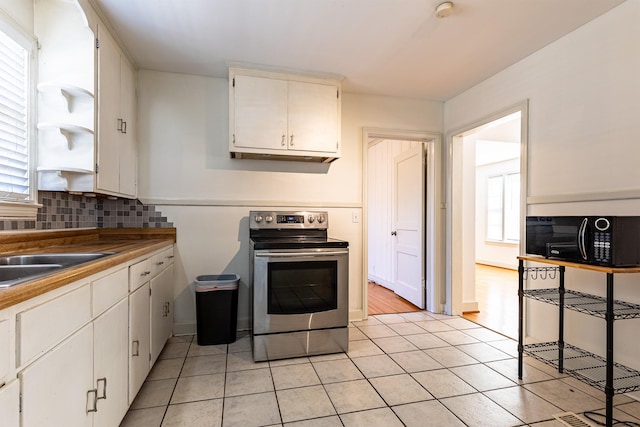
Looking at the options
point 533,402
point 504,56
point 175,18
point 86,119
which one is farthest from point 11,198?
point 504,56

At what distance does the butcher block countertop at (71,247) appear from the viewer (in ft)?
2.79

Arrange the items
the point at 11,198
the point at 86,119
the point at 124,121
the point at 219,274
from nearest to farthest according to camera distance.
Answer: the point at 11,198
the point at 86,119
the point at 124,121
the point at 219,274

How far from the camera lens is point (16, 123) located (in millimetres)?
1766

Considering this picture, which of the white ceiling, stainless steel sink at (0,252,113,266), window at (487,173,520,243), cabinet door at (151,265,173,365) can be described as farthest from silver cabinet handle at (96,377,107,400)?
window at (487,173,520,243)

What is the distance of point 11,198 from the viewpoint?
5.58 ft

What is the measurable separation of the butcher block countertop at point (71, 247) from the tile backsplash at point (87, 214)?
56 mm

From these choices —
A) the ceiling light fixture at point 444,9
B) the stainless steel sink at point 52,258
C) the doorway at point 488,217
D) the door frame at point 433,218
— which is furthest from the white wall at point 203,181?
the ceiling light fixture at point 444,9

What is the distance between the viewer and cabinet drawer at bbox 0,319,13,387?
758 mm

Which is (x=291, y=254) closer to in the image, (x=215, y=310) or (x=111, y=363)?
(x=215, y=310)

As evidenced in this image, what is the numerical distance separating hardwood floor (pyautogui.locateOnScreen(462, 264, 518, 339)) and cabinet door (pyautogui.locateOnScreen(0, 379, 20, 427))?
10.6 ft

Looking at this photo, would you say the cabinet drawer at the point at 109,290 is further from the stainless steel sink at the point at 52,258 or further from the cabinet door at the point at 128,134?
the cabinet door at the point at 128,134

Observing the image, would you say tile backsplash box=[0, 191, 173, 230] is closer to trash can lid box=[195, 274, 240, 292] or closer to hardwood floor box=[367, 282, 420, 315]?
trash can lid box=[195, 274, 240, 292]

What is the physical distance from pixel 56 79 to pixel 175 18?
81 cm

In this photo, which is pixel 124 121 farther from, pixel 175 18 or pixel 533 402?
pixel 533 402
